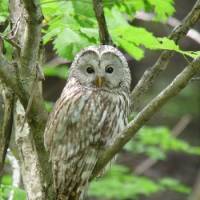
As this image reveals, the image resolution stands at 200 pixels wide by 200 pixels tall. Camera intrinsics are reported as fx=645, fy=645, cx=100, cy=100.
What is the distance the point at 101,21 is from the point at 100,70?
26.1 inches

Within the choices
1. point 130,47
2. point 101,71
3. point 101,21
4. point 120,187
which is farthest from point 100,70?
point 120,187

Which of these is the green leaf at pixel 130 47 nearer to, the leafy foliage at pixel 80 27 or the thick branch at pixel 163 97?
the leafy foliage at pixel 80 27

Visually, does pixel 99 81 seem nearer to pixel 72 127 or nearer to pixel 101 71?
pixel 101 71

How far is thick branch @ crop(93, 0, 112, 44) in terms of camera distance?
9.30ft

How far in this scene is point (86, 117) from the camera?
3.38 meters

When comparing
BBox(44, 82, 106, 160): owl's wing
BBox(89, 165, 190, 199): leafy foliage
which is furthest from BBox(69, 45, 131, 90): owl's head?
BBox(89, 165, 190, 199): leafy foliage

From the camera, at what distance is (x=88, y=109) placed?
11.2 feet

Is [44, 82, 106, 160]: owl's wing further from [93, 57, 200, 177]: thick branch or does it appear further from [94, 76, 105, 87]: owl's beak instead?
[93, 57, 200, 177]: thick branch

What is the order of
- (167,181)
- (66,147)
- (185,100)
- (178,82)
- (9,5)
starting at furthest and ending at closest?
(185,100) < (167,181) < (66,147) < (9,5) < (178,82)

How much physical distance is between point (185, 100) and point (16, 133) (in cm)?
628

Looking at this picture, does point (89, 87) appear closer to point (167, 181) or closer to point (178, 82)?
point (178, 82)

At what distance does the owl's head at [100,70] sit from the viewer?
348cm

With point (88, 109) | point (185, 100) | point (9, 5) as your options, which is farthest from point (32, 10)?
point (185, 100)

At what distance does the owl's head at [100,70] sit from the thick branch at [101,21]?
0.36m
